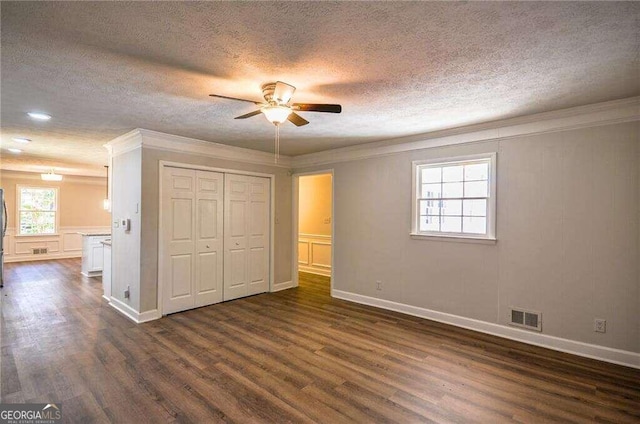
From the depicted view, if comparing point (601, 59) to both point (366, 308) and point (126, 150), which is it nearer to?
point (366, 308)

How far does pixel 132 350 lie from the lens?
3.33 meters

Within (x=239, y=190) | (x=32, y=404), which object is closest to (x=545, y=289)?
(x=239, y=190)

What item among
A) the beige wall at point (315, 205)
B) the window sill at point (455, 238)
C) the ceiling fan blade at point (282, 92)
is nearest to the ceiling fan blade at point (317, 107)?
the ceiling fan blade at point (282, 92)

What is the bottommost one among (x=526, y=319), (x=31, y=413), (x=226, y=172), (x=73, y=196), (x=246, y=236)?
(x=31, y=413)

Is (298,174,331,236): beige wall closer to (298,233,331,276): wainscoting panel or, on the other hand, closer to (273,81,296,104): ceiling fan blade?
(298,233,331,276): wainscoting panel

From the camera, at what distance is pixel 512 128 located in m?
3.69

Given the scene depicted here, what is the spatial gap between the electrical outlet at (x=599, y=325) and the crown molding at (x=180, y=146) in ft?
16.2

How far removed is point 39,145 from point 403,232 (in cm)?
590

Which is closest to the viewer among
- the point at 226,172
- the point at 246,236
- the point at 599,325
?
the point at 599,325

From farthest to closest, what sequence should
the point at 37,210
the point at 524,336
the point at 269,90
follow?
the point at 37,210, the point at 524,336, the point at 269,90

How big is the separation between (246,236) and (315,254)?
2.49m

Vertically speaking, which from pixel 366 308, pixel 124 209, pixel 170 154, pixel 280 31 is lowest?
pixel 366 308

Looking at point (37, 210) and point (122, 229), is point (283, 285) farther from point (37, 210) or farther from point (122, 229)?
point (37, 210)

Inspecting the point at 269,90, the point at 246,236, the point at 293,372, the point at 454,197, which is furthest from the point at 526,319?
the point at 246,236
